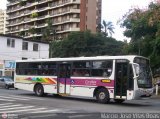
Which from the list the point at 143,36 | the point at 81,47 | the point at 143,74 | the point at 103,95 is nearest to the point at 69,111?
the point at 103,95

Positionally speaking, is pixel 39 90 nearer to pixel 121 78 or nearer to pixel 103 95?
pixel 103 95

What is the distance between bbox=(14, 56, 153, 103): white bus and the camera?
23.7 meters

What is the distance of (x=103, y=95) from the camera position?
81.1ft

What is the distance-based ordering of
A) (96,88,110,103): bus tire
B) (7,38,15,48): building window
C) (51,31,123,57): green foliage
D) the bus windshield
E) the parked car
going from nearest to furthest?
the bus windshield < (96,88,110,103): bus tire < the parked car < (7,38,15,48): building window < (51,31,123,57): green foliage

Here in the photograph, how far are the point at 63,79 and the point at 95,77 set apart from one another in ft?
9.71

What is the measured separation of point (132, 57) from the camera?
23.9 m

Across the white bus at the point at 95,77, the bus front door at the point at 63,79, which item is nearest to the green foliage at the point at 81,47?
the white bus at the point at 95,77

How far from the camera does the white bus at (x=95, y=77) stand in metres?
23.7

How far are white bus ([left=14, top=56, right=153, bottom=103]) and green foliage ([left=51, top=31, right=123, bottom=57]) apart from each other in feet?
190

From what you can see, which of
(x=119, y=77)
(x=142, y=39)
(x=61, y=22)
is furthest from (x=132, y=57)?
(x=61, y=22)

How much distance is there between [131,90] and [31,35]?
92725mm

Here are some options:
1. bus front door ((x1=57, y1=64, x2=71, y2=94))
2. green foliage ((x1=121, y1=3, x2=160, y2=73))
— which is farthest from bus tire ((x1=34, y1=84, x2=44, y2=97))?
green foliage ((x1=121, y1=3, x2=160, y2=73))

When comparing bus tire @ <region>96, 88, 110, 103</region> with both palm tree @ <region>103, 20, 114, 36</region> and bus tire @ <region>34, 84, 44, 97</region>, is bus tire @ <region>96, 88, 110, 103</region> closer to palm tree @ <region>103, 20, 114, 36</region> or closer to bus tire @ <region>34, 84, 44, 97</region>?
bus tire @ <region>34, 84, 44, 97</region>

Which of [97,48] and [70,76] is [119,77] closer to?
[70,76]
